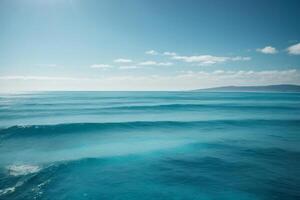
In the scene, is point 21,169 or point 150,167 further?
point 150,167

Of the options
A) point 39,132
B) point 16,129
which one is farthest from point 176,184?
point 16,129

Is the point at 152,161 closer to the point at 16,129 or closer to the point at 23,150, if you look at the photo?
the point at 23,150

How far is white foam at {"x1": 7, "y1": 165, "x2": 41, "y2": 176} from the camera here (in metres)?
9.59

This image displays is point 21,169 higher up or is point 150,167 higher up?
point 21,169

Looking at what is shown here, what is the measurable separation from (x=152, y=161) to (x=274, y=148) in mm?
8892

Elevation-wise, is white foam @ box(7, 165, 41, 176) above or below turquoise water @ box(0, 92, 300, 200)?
above

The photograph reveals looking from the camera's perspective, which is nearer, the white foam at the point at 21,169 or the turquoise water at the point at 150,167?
the turquoise water at the point at 150,167

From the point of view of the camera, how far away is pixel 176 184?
28.5 ft

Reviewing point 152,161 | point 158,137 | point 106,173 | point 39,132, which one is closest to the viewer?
point 106,173

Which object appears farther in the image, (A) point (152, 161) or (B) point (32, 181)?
(A) point (152, 161)

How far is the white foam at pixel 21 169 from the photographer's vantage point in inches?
377

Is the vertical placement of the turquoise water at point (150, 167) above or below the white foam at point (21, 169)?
below

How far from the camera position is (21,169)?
10141 millimetres

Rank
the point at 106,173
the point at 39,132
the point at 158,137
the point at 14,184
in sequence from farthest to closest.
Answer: the point at 39,132, the point at 158,137, the point at 106,173, the point at 14,184
